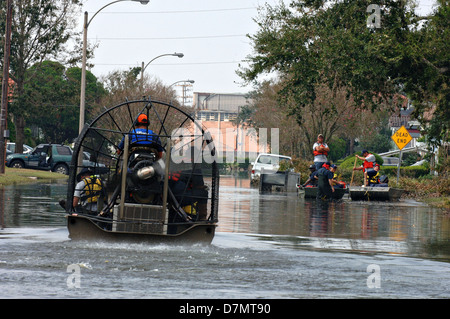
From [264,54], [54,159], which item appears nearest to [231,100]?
[54,159]

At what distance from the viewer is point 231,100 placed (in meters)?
179

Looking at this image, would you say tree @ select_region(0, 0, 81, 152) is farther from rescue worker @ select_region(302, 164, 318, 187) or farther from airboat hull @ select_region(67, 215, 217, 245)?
airboat hull @ select_region(67, 215, 217, 245)

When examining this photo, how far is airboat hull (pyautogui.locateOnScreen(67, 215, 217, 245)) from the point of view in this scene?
10766 mm

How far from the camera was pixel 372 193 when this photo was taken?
1142 inches

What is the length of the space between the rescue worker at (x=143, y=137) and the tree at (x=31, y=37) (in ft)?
125

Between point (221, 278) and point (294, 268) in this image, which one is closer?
point (221, 278)

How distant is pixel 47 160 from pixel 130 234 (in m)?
35.7

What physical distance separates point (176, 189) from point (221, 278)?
9.92 feet

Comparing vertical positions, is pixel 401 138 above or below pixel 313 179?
above

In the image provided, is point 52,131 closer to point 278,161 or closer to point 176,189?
point 278,161

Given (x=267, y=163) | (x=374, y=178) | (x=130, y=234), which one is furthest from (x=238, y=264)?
(x=267, y=163)

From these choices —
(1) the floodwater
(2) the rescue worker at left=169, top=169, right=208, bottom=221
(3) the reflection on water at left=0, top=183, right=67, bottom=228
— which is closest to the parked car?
(3) the reflection on water at left=0, top=183, right=67, bottom=228

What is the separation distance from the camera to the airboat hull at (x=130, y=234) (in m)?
10.8

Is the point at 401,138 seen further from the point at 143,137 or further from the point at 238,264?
the point at 238,264
